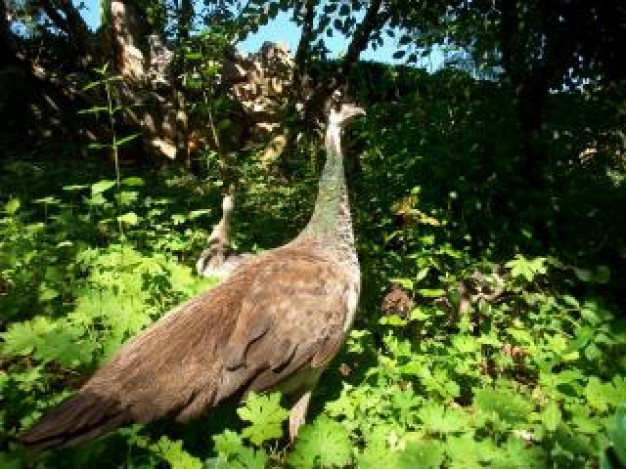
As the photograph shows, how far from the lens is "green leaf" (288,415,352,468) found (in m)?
3.13

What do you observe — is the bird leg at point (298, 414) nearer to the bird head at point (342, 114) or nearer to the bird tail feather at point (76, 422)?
the bird tail feather at point (76, 422)

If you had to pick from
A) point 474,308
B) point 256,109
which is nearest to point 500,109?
point 474,308

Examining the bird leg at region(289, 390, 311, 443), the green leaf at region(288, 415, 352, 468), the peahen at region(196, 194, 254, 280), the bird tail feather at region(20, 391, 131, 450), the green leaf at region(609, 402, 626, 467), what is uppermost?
the green leaf at region(609, 402, 626, 467)

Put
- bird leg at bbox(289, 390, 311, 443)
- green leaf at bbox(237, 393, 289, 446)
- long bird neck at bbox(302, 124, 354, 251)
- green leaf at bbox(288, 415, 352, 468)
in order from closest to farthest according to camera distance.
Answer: green leaf at bbox(237, 393, 289, 446) < green leaf at bbox(288, 415, 352, 468) < bird leg at bbox(289, 390, 311, 443) < long bird neck at bbox(302, 124, 354, 251)

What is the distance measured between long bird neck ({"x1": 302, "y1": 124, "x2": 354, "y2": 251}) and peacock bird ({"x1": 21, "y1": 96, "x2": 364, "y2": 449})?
16 millimetres

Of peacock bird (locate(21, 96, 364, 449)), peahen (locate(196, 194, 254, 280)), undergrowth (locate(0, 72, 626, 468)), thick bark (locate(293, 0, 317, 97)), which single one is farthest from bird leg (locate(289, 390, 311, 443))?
thick bark (locate(293, 0, 317, 97))

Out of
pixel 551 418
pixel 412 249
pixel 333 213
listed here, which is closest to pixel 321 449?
pixel 551 418

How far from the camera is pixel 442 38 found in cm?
804

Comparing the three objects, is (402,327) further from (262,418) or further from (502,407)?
(262,418)

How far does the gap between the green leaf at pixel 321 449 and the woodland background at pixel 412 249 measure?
0.01 metres

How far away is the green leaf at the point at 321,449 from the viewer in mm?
3129

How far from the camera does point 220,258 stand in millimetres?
5461

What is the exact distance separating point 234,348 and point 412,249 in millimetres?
3183

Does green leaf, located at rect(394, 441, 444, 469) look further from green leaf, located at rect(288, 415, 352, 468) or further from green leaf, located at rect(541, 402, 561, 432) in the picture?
green leaf, located at rect(541, 402, 561, 432)
